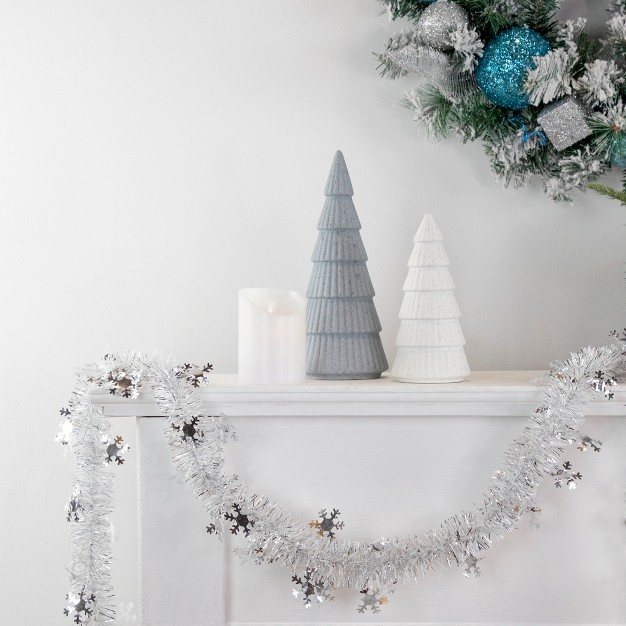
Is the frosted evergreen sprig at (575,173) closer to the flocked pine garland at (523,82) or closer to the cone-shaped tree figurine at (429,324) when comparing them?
the flocked pine garland at (523,82)

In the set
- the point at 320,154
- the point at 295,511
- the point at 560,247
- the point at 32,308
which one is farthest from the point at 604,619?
the point at 32,308

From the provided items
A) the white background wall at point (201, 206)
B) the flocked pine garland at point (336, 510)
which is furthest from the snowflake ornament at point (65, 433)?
the white background wall at point (201, 206)

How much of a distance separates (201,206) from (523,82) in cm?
50

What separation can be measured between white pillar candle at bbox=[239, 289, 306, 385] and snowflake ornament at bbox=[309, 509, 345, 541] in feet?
0.53

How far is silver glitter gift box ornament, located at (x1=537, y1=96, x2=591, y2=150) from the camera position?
3.39 ft

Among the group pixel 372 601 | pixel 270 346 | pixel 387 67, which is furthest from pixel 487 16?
pixel 372 601

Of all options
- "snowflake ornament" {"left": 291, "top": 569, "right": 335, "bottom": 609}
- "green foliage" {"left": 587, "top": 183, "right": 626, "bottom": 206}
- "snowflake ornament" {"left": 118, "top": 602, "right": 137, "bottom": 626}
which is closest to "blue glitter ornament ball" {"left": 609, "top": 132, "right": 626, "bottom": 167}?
"green foliage" {"left": 587, "top": 183, "right": 626, "bottom": 206}

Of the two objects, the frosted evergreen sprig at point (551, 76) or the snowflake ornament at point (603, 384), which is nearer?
the snowflake ornament at point (603, 384)

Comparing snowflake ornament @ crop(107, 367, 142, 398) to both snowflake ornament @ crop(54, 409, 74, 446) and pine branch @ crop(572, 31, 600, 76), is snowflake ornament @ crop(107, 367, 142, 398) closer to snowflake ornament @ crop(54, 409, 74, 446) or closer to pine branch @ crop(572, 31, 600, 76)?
snowflake ornament @ crop(54, 409, 74, 446)

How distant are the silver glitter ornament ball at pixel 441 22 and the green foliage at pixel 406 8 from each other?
0.04 meters

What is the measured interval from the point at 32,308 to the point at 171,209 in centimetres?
26

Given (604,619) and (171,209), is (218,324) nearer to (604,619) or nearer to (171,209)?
(171,209)

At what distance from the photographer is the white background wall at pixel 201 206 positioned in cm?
116

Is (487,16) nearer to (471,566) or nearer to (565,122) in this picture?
(565,122)
